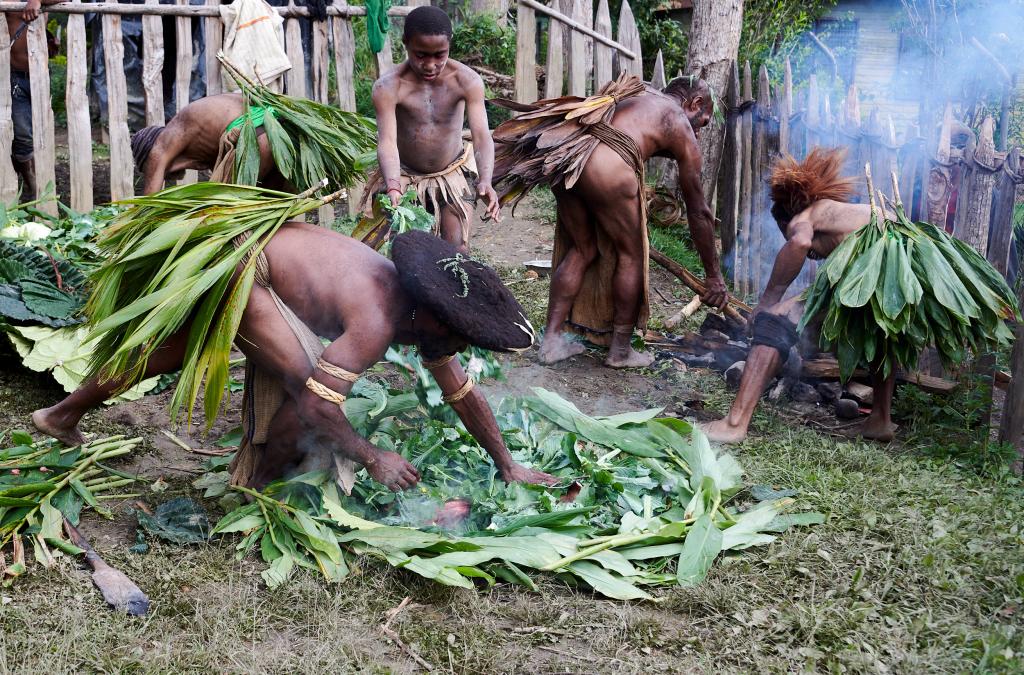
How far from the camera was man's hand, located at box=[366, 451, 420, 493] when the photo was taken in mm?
3387

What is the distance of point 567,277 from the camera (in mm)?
5984

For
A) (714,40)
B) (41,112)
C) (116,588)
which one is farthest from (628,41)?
(116,588)

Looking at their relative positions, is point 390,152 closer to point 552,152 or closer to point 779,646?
point 552,152

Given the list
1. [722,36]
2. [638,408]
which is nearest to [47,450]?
[638,408]

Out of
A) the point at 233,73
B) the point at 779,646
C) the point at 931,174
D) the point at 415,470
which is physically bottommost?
the point at 779,646

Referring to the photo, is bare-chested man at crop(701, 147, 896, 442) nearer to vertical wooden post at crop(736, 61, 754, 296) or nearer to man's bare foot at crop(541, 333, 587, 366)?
man's bare foot at crop(541, 333, 587, 366)

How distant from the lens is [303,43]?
26.0 feet

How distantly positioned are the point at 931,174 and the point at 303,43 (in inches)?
198

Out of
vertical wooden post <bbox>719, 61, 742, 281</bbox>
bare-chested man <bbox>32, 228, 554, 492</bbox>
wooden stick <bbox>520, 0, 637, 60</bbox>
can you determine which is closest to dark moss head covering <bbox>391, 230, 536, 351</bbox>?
bare-chested man <bbox>32, 228, 554, 492</bbox>

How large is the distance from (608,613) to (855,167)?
3.93 metres

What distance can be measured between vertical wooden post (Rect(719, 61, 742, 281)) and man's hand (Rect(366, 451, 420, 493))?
4692 mm

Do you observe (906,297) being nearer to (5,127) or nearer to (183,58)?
(183,58)

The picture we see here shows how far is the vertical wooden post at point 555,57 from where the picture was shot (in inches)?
330

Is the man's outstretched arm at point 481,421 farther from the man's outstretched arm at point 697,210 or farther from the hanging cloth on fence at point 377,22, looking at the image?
the hanging cloth on fence at point 377,22
